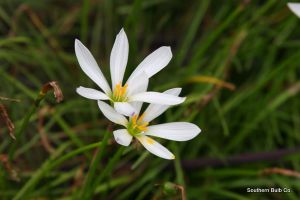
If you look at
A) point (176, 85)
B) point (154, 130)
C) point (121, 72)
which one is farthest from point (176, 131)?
point (176, 85)

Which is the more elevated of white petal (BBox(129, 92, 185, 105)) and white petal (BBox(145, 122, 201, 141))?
white petal (BBox(129, 92, 185, 105))

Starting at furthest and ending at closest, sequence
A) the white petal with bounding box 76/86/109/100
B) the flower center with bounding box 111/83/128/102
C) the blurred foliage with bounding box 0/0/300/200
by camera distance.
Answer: the blurred foliage with bounding box 0/0/300/200 → the flower center with bounding box 111/83/128/102 → the white petal with bounding box 76/86/109/100

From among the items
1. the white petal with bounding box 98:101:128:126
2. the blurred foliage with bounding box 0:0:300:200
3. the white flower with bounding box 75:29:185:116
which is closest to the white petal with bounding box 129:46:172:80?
the white flower with bounding box 75:29:185:116

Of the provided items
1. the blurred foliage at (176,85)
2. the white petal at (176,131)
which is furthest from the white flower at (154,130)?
the blurred foliage at (176,85)

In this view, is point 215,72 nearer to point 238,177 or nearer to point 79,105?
point 238,177

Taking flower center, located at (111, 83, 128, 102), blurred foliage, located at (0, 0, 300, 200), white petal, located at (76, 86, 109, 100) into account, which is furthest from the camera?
blurred foliage, located at (0, 0, 300, 200)

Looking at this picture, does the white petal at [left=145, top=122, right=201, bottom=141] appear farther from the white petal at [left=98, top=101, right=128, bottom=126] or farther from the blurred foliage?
the blurred foliage
